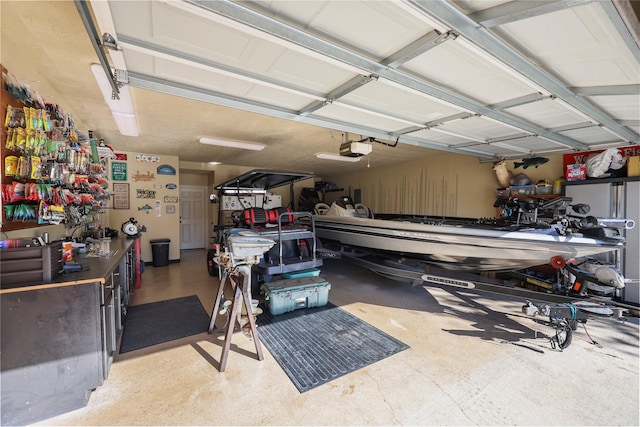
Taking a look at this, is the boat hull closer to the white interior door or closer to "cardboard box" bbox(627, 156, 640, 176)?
"cardboard box" bbox(627, 156, 640, 176)

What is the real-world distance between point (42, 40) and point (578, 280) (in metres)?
6.09

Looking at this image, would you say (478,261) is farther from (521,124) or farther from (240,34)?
(240,34)

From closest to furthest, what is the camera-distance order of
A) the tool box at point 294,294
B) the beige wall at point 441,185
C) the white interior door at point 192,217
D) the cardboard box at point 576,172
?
the tool box at point 294,294
the cardboard box at point 576,172
the beige wall at point 441,185
the white interior door at point 192,217

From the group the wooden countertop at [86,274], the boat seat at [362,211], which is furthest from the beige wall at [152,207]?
the boat seat at [362,211]

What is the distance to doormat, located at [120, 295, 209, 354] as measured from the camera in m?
2.83

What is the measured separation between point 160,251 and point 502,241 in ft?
22.3

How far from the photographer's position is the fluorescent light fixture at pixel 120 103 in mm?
2312

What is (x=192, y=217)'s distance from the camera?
28.9 ft

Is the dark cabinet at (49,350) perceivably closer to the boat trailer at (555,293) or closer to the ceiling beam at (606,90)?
the boat trailer at (555,293)

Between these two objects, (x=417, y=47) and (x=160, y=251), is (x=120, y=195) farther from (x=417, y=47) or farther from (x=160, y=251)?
(x=417, y=47)

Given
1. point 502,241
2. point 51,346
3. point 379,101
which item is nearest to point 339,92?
point 379,101

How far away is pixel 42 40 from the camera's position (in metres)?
1.97

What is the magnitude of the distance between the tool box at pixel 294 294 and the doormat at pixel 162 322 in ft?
2.79

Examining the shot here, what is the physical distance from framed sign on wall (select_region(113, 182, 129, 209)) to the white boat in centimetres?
564
